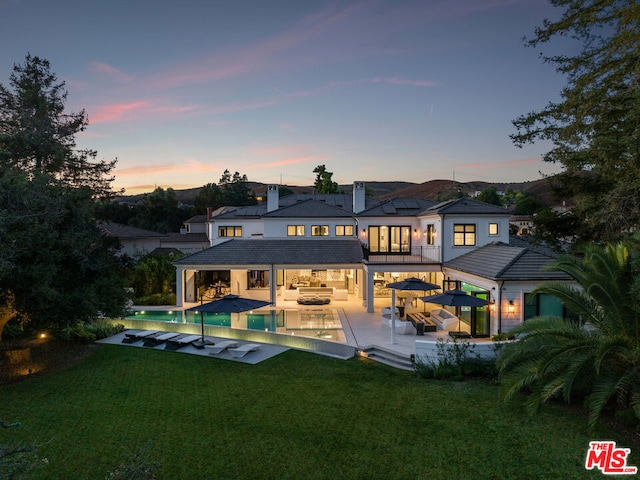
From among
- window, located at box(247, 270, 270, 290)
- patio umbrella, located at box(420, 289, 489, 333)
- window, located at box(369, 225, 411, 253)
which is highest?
window, located at box(369, 225, 411, 253)

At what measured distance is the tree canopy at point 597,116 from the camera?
13.5 meters

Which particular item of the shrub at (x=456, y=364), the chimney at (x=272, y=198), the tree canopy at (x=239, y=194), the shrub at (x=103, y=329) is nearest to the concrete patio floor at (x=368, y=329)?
the shrub at (x=456, y=364)

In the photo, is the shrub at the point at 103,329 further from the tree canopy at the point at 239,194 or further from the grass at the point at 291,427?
the tree canopy at the point at 239,194

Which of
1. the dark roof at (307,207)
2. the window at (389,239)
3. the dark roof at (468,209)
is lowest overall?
the window at (389,239)

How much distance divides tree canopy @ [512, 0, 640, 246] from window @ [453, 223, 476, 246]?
555 cm

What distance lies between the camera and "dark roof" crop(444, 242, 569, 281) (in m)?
15.5

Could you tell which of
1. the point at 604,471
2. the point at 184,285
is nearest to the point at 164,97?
the point at 184,285

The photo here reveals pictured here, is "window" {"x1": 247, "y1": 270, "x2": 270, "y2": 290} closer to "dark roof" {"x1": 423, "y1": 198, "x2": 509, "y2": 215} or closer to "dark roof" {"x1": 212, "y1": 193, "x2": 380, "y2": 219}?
"dark roof" {"x1": 212, "y1": 193, "x2": 380, "y2": 219}

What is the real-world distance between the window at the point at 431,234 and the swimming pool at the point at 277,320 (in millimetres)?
8250

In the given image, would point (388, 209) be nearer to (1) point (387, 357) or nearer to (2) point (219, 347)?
(1) point (387, 357)

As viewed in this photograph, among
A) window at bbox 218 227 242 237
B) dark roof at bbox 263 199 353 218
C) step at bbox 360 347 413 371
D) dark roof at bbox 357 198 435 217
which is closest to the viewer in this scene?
step at bbox 360 347 413 371

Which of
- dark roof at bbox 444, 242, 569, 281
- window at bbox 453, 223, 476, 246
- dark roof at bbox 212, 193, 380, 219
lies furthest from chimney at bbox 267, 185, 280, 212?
dark roof at bbox 444, 242, 569, 281

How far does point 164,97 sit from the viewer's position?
2552cm

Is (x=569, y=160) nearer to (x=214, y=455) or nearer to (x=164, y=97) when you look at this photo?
(x=214, y=455)
